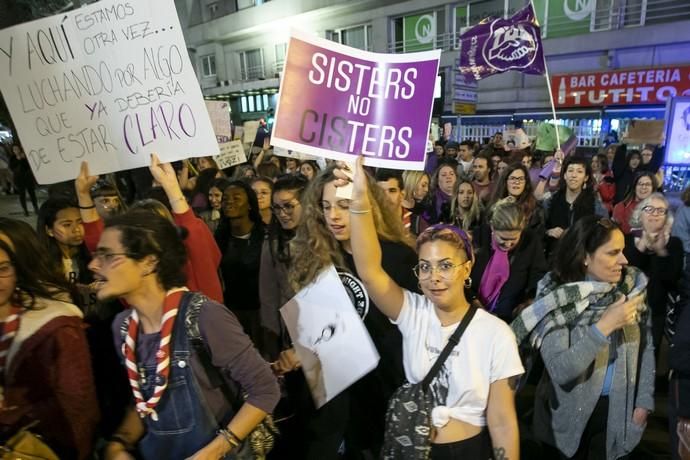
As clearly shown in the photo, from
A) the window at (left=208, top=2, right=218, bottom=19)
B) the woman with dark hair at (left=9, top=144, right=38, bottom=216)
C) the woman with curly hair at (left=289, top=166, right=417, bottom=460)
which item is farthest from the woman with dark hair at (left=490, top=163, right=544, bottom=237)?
the window at (left=208, top=2, right=218, bottom=19)

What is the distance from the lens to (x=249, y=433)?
1.73 meters

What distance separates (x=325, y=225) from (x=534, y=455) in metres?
2.23

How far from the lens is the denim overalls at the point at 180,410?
1.63 metres

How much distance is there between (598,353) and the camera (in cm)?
214

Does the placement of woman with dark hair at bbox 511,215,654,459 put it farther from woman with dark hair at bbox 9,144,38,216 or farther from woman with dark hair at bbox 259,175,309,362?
woman with dark hair at bbox 9,144,38,216

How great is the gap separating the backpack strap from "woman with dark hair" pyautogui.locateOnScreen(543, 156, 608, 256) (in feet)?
13.8

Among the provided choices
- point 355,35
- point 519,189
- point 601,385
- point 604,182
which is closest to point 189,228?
point 601,385

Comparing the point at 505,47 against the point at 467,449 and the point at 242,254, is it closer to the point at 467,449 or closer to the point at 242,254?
the point at 242,254

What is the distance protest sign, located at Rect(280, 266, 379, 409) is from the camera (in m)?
2.14

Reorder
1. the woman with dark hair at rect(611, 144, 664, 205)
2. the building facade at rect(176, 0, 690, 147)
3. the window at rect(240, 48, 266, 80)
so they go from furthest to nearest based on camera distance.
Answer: the window at rect(240, 48, 266, 80), the building facade at rect(176, 0, 690, 147), the woman with dark hair at rect(611, 144, 664, 205)

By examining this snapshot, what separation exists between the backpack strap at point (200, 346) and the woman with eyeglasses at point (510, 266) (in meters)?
2.14

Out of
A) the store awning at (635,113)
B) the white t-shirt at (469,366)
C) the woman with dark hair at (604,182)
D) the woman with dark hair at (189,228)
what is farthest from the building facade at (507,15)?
the white t-shirt at (469,366)

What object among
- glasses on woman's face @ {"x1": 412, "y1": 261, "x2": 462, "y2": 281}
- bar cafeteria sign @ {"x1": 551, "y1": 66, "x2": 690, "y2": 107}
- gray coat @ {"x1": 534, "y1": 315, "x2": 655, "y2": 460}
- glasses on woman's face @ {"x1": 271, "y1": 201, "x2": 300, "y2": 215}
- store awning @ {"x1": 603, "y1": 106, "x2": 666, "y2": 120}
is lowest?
gray coat @ {"x1": 534, "y1": 315, "x2": 655, "y2": 460}

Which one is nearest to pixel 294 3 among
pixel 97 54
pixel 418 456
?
pixel 97 54
